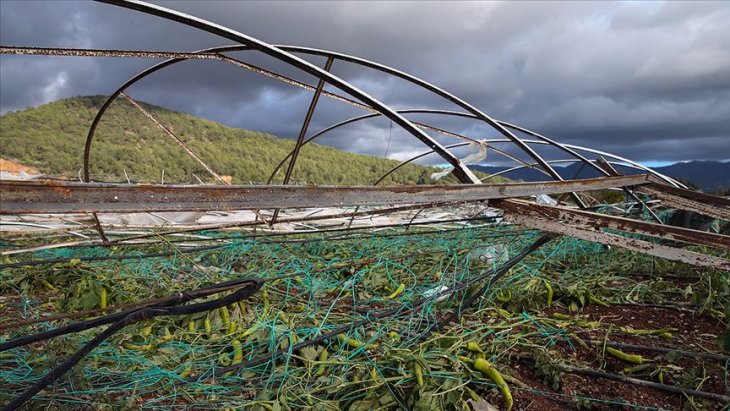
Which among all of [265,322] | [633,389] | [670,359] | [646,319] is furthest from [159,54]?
[646,319]

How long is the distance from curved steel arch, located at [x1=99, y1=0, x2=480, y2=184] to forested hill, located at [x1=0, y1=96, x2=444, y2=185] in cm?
2849

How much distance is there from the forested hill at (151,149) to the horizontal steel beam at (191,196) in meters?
29.0

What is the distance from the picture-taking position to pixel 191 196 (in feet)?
5.59

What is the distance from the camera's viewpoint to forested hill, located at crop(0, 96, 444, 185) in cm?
3484

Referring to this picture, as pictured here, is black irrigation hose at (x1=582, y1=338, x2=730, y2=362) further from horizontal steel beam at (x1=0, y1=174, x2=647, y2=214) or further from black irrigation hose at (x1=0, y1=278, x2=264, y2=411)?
black irrigation hose at (x1=0, y1=278, x2=264, y2=411)

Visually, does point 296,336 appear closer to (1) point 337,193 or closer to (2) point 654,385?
(1) point 337,193

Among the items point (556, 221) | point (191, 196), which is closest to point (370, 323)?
point (556, 221)

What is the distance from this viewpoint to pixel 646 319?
427 cm

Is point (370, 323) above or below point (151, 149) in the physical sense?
below

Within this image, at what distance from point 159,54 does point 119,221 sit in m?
5.82

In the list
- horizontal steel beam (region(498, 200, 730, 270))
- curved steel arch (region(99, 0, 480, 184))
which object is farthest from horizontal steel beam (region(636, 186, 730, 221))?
curved steel arch (region(99, 0, 480, 184))

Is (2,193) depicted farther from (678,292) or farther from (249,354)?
(678,292)

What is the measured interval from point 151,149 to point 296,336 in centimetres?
4146

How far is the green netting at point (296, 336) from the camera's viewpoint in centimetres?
286
